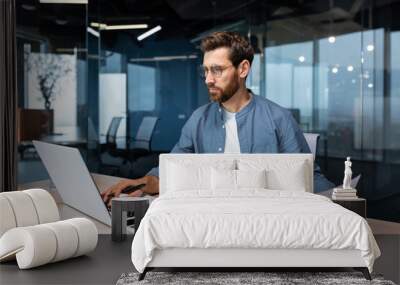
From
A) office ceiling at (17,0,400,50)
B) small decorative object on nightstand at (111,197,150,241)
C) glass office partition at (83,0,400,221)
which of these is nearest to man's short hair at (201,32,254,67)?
small decorative object on nightstand at (111,197,150,241)

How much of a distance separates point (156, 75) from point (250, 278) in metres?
6.15

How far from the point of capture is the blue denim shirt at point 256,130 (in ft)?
17.0

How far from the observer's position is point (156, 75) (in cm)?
952

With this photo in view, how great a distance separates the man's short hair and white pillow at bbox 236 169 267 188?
3.28 feet

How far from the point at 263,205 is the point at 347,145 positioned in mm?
5235

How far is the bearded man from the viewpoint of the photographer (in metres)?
5.19

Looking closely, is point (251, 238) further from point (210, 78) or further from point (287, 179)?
point (210, 78)

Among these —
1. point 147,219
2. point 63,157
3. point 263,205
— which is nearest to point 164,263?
point 147,219

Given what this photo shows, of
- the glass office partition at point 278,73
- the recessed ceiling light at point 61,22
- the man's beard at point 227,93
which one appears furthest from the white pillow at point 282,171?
the recessed ceiling light at point 61,22

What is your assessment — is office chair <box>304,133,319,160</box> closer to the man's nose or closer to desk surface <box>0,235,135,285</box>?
the man's nose

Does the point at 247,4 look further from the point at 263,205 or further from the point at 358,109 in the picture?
the point at 263,205

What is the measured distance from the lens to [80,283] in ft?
11.9

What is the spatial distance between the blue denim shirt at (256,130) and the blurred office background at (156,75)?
12.4ft

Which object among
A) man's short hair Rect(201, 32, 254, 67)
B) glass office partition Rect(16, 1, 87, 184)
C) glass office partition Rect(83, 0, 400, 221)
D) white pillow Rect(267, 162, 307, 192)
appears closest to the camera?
white pillow Rect(267, 162, 307, 192)
